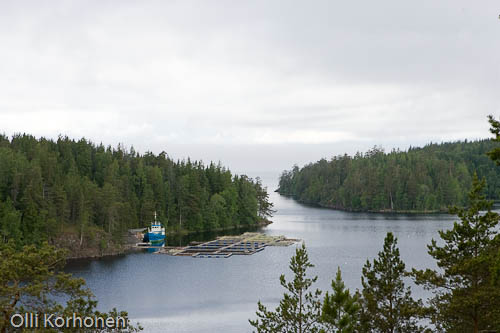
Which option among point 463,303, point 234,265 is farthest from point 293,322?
point 234,265

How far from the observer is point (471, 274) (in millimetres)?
19516

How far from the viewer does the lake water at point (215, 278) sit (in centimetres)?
4032

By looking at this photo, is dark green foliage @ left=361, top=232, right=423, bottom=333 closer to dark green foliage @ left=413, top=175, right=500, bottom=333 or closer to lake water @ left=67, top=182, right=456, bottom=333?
dark green foliage @ left=413, top=175, right=500, bottom=333

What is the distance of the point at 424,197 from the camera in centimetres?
14600

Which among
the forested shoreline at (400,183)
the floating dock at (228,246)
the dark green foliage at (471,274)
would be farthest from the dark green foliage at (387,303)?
the forested shoreline at (400,183)

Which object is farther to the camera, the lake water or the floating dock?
the floating dock

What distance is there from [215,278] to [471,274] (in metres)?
39.1

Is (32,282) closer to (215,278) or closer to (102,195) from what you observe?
(215,278)

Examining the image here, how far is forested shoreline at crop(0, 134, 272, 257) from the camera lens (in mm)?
71562

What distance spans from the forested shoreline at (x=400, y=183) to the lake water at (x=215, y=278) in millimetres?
56647

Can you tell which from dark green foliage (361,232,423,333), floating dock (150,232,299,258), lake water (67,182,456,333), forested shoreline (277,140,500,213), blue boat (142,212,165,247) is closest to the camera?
dark green foliage (361,232,423,333)

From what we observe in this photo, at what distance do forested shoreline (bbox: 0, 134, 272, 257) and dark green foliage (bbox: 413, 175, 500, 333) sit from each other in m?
43.9

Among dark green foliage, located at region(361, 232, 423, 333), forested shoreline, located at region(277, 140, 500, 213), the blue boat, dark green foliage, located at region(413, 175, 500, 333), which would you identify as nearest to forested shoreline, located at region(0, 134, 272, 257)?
the blue boat

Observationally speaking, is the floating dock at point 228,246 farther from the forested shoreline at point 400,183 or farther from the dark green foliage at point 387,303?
the forested shoreline at point 400,183
